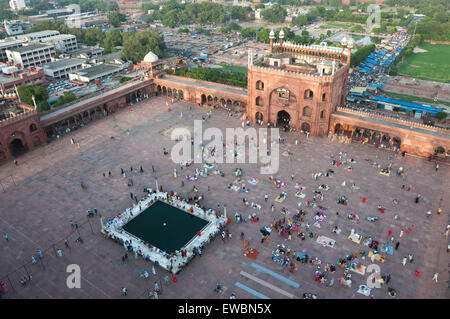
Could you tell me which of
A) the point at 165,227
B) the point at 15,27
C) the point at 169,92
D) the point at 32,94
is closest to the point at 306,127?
the point at 165,227

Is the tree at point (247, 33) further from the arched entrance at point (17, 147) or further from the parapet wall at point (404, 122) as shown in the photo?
the arched entrance at point (17, 147)

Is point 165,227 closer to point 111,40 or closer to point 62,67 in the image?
point 62,67

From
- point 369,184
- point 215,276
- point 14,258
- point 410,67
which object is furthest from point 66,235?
point 410,67

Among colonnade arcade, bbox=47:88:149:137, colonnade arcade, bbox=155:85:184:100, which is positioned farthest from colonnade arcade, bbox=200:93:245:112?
colonnade arcade, bbox=47:88:149:137

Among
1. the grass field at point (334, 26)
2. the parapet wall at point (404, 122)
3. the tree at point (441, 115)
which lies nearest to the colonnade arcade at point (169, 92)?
the parapet wall at point (404, 122)

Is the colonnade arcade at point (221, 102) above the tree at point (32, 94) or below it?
below
